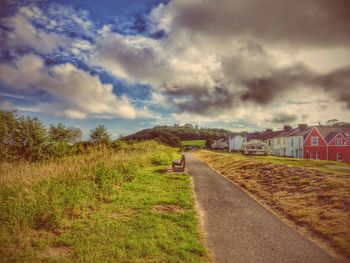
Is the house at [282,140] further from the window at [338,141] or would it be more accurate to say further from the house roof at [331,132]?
the window at [338,141]

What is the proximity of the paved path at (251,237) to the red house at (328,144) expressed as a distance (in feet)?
145

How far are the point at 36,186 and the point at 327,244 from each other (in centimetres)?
887

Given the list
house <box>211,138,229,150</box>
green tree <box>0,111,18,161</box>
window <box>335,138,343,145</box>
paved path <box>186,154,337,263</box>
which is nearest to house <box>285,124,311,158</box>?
window <box>335,138,343,145</box>

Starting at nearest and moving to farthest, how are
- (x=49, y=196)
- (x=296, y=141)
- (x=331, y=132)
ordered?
(x=49, y=196) → (x=331, y=132) → (x=296, y=141)

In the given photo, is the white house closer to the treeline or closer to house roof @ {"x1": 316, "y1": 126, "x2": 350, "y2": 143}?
house roof @ {"x1": 316, "y1": 126, "x2": 350, "y2": 143}

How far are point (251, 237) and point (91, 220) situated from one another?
4349mm

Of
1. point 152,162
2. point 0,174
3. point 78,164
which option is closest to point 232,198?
point 78,164

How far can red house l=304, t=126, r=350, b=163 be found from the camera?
4381 centimetres

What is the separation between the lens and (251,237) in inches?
236

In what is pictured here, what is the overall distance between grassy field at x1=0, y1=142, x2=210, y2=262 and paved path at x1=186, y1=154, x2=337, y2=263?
507 mm

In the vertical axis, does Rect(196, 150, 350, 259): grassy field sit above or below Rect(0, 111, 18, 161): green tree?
below

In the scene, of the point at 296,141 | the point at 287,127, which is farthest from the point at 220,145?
the point at 296,141

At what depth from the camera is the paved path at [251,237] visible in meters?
5.02

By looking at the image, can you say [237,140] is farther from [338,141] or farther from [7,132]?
[7,132]
